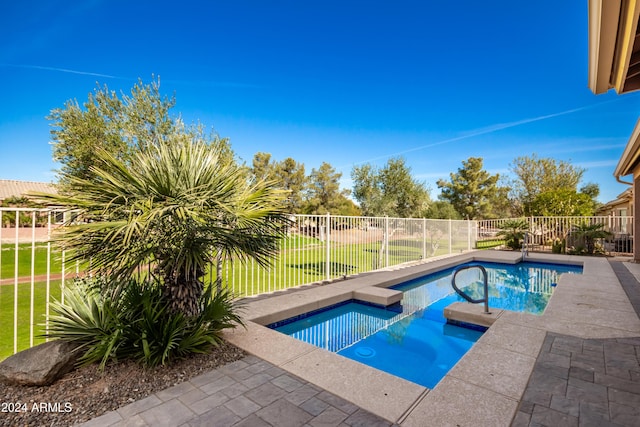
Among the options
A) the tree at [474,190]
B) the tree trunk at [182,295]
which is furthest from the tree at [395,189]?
the tree at [474,190]

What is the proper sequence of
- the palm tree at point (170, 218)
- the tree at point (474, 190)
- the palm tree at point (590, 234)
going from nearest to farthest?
the palm tree at point (170, 218) → the palm tree at point (590, 234) → the tree at point (474, 190)

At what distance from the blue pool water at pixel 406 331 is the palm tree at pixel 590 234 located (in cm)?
800

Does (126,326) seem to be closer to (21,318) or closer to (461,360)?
(461,360)

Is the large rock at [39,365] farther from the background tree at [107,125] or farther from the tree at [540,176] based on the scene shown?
the tree at [540,176]

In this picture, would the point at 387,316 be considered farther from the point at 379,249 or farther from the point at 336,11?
the point at 336,11

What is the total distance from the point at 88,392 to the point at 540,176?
121 ft

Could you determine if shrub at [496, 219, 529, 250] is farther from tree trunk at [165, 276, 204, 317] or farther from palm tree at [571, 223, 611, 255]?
tree trunk at [165, 276, 204, 317]

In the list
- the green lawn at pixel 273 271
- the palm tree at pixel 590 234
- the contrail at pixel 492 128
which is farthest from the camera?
the contrail at pixel 492 128

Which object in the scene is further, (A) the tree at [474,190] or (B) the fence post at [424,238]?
(A) the tree at [474,190]

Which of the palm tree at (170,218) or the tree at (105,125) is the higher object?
the tree at (105,125)

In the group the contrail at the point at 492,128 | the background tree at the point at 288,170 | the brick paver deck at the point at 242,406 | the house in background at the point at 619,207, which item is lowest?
the brick paver deck at the point at 242,406

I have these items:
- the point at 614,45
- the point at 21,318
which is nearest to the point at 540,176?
the point at 614,45

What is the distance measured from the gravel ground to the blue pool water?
223cm

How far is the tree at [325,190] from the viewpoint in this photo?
1307 inches
